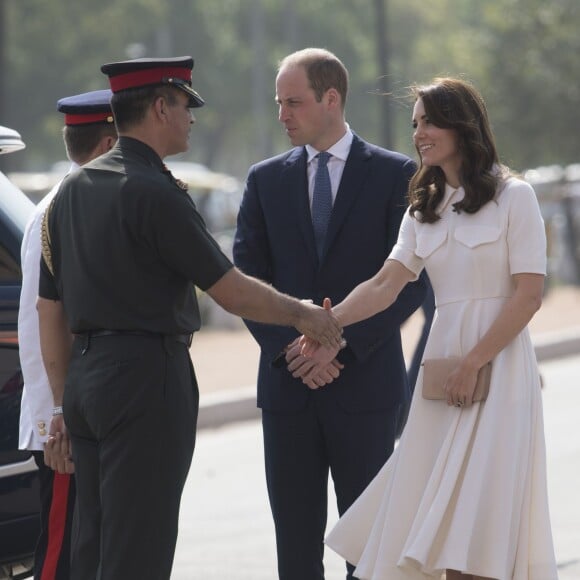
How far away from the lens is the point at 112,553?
4.03 meters

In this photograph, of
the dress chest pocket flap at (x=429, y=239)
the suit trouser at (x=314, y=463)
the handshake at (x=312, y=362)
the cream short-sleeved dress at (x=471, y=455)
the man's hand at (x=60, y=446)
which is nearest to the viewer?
the man's hand at (x=60, y=446)

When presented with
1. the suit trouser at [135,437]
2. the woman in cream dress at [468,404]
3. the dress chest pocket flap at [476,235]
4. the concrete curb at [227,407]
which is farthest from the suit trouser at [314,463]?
the concrete curb at [227,407]

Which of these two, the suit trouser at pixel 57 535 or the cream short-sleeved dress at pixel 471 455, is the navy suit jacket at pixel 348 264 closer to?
the cream short-sleeved dress at pixel 471 455

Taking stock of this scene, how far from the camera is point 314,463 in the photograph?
5.11 meters

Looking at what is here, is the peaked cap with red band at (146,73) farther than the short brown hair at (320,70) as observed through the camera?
No

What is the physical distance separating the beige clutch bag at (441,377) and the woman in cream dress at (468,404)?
0.03 m

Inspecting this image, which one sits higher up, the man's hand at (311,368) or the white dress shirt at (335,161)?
the white dress shirt at (335,161)

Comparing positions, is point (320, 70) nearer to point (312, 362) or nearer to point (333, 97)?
point (333, 97)

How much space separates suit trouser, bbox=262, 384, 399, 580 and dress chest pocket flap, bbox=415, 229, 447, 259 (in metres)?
0.64

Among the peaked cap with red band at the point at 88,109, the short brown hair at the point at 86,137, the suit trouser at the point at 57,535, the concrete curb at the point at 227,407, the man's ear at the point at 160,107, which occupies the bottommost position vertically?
the concrete curb at the point at 227,407

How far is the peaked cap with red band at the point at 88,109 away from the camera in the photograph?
4.79 metres

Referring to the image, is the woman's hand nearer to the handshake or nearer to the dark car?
the handshake

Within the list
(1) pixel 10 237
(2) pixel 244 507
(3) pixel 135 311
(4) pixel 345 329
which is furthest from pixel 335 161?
(2) pixel 244 507

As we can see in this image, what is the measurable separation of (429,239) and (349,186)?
526 millimetres
